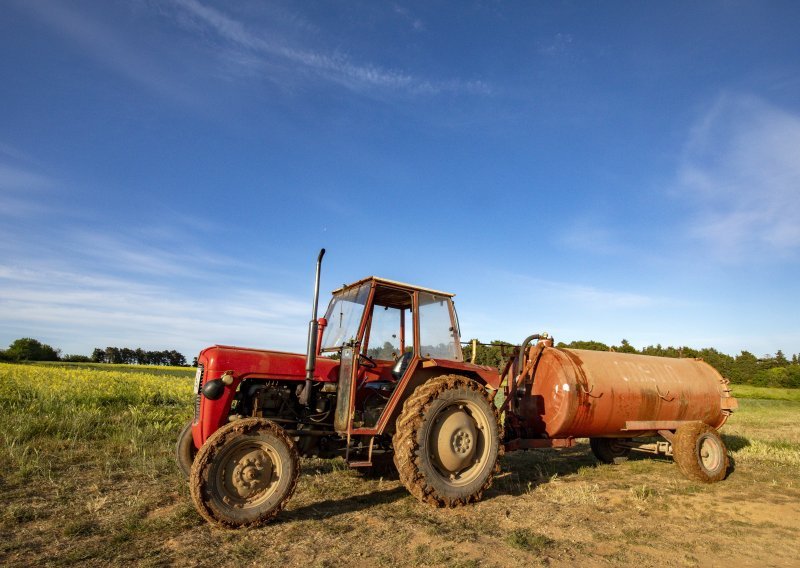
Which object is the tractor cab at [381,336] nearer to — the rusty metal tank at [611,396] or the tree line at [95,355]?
the rusty metal tank at [611,396]

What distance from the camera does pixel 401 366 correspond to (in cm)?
594

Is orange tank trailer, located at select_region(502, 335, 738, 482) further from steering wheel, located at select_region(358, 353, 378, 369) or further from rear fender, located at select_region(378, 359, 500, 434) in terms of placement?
steering wheel, located at select_region(358, 353, 378, 369)

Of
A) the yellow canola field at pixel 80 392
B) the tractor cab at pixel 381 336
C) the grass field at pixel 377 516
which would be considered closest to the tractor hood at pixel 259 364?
the tractor cab at pixel 381 336

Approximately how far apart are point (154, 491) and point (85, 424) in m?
4.03

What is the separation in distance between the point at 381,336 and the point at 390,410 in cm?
112

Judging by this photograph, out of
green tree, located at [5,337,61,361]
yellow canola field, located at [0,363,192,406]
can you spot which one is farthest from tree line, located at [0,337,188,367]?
yellow canola field, located at [0,363,192,406]

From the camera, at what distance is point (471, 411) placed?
5887mm

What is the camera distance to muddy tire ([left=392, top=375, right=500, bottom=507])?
5202 mm

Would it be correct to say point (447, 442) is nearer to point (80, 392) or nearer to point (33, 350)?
point (80, 392)

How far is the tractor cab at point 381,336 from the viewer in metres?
5.69

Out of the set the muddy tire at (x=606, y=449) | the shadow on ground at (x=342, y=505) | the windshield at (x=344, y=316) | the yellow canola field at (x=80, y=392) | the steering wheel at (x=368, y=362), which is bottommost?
the shadow on ground at (x=342, y=505)

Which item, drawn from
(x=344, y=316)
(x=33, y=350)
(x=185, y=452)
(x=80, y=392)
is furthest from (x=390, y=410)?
(x=33, y=350)

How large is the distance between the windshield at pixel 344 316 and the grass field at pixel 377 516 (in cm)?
180

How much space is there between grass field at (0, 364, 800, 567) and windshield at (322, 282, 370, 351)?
1.80 m
